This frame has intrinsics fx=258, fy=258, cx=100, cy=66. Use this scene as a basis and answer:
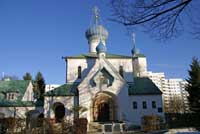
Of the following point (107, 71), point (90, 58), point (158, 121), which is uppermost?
point (90, 58)

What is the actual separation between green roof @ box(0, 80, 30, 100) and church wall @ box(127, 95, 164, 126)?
15632 millimetres

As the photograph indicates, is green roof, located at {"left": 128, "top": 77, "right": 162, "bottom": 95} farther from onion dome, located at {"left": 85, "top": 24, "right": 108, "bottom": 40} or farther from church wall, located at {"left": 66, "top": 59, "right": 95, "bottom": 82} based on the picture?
onion dome, located at {"left": 85, "top": 24, "right": 108, "bottom": 40}

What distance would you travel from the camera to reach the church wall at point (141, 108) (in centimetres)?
3058

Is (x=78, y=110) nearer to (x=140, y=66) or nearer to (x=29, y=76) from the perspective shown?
(x=140, y=66)

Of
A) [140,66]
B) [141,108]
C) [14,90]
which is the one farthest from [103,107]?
[140,66]

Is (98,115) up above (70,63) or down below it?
below

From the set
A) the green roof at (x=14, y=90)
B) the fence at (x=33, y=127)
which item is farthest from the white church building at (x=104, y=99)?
the fence at (x=33, y=127)

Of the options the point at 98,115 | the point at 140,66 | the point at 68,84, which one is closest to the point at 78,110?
the point at 98,115

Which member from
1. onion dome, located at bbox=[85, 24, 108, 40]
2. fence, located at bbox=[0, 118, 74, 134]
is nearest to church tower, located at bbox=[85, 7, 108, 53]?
onion dome, located at bbox=[85, 24, 108, 40]

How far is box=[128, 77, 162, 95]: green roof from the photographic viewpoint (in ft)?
104

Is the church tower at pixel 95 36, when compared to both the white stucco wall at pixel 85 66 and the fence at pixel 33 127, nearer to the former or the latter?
the white stucco wall at pixel 85 66

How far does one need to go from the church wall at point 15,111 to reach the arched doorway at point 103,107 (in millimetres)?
8816

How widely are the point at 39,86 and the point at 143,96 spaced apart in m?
25.9

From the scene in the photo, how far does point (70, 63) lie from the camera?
35156 mm
